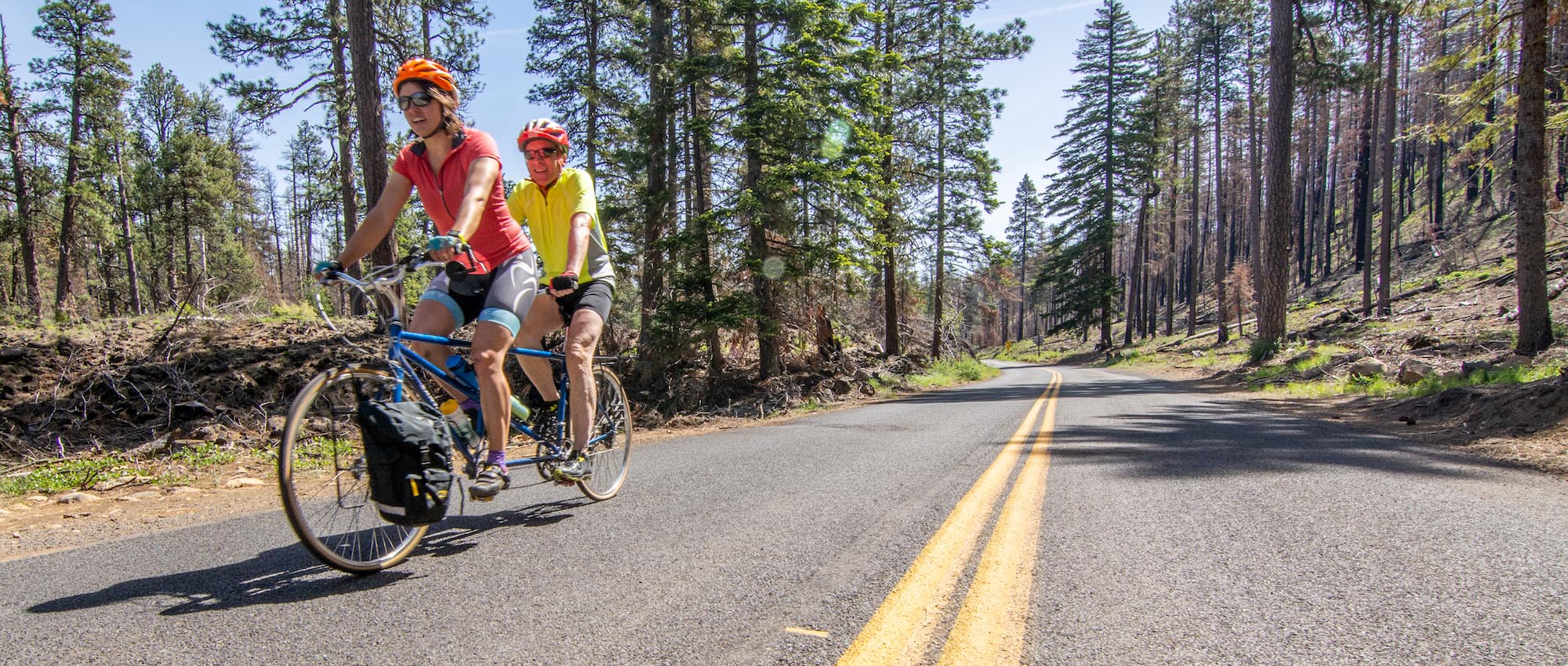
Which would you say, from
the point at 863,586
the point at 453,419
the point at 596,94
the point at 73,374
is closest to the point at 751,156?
the point at 596,94

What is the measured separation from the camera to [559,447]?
145 inches

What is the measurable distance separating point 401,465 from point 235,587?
700mm

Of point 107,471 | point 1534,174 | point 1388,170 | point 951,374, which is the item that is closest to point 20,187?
point 107,471

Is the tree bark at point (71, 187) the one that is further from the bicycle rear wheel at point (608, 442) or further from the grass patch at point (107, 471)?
the bicycle rear wheel at point (608, 442)

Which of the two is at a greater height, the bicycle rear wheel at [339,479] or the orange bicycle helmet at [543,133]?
the orange bicycle helmet at [543,133]

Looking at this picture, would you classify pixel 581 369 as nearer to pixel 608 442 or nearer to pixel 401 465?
pixel 608 442

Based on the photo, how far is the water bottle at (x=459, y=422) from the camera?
2928mm

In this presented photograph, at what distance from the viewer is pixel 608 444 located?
13.5 ft

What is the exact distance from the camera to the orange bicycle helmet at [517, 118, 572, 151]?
364 centimetres

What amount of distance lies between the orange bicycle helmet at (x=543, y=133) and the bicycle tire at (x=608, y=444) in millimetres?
1373

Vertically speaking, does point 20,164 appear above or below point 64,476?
above

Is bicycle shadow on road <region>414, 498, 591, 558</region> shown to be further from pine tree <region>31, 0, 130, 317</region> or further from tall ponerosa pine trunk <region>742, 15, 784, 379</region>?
pine tree <region>31, 0, 130, 317</region>

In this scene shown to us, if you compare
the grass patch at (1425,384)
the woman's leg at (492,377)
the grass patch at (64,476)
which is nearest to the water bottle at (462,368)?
the woman's leg at (492,377)

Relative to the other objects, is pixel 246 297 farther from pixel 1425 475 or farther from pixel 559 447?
pixel 1425 475
